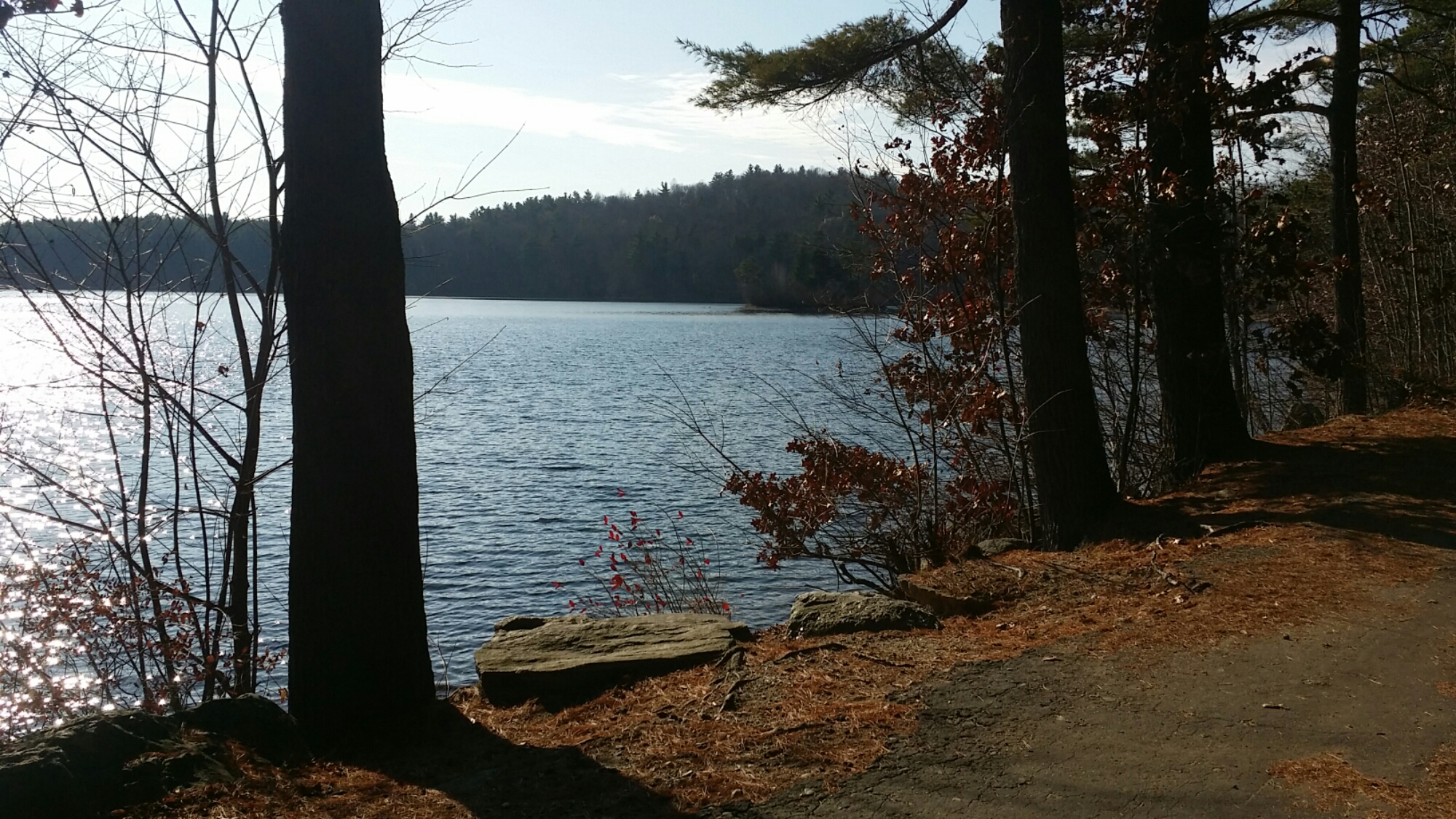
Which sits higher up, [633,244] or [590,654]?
[633,244]

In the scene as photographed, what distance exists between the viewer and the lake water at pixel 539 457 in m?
12.0

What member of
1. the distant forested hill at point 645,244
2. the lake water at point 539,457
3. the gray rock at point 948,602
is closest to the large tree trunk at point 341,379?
the lake water at point 539,457

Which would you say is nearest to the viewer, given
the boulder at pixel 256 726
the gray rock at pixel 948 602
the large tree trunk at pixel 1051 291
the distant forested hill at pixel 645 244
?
the boulder at pixel 256 726

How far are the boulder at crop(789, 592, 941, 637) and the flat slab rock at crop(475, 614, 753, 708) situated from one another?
1.14 feet

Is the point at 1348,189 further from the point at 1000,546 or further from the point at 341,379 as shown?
the point at 341,379

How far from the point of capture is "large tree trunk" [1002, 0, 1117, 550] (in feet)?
25.4

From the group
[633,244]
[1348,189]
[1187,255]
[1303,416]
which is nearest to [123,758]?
[1187,255]

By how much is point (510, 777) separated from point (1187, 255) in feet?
23.9

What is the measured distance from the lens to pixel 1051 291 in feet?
25.6

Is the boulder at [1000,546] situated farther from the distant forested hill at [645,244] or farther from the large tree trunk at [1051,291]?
the distant forested hill at [645,244]

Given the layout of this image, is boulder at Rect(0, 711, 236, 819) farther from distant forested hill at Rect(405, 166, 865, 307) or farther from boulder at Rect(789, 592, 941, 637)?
distant forested hill at Rect(405, 166, 865, 307)

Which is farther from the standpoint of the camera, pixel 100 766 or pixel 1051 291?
pixel 1051 291

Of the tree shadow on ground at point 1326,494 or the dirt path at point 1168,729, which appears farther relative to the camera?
the tree shadow on ground at point 1326,494

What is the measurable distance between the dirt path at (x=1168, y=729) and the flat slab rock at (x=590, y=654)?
5.14ft
